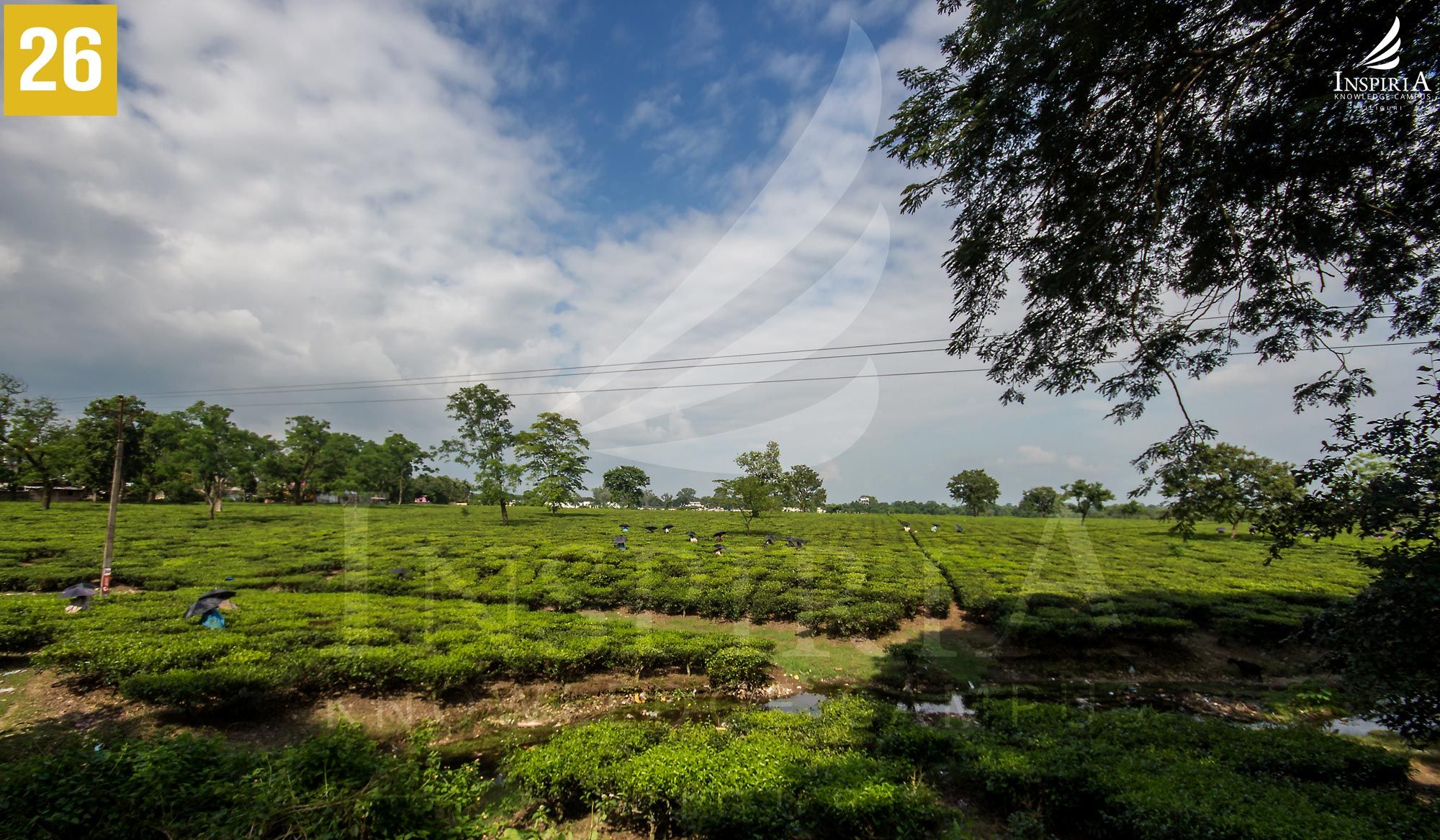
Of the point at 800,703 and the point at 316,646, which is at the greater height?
the point at 316,646

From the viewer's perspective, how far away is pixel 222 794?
15.1 ft

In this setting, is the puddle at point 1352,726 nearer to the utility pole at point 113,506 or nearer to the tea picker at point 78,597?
the tea picker at point 78,597

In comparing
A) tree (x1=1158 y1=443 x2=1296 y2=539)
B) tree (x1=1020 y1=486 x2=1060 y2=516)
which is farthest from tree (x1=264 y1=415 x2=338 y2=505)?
tree (x1=1020 y1=486 x2=1060 y2=516)

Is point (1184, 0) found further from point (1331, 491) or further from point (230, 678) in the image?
point (230, 678)

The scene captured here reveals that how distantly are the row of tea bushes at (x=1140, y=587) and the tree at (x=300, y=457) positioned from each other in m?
72.9

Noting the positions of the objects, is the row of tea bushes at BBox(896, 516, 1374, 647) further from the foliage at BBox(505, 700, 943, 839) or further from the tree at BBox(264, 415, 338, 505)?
the tree at BBox(264, 415, 338, 505)

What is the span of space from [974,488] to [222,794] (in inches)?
3142

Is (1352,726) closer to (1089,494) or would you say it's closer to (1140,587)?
(1140,587)

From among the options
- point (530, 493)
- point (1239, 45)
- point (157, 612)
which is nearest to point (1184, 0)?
point (1239, 45)

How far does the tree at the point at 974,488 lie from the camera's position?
235 feet

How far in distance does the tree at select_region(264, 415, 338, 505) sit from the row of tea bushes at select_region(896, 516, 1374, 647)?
7287 cm

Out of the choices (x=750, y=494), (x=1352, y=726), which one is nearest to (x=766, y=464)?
(x=750, y=494)

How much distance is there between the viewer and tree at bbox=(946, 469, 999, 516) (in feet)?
235

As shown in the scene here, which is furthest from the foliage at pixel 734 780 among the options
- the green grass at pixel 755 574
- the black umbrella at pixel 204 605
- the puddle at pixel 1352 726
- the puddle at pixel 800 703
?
the puddle at pixel 1352 726
